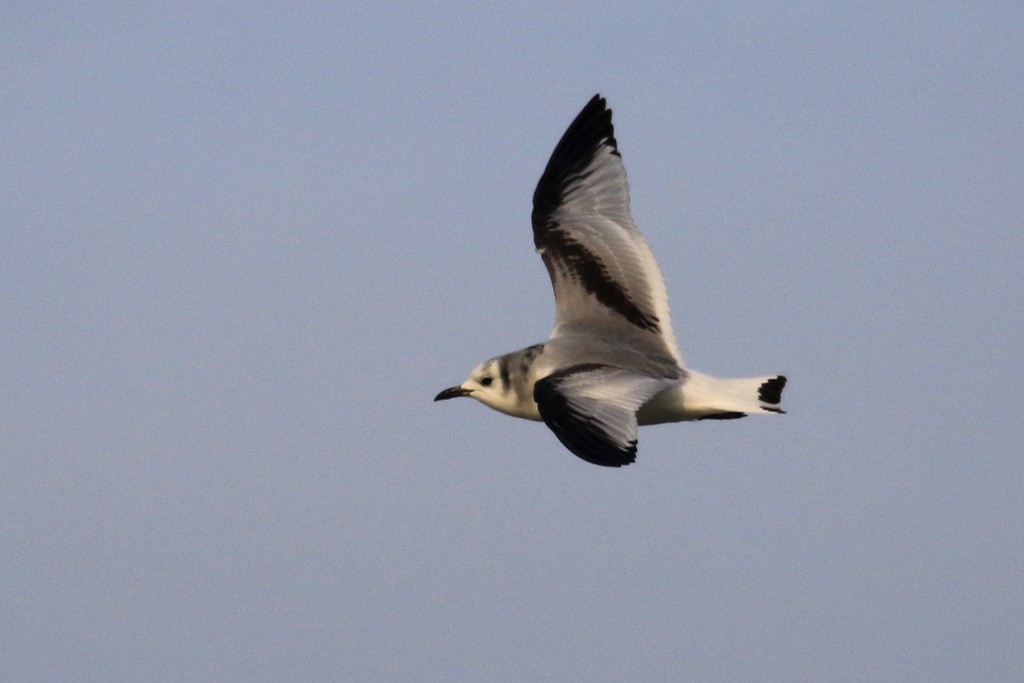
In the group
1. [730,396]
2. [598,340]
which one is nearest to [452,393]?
[598,340]

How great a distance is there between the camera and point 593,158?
13.1 metres

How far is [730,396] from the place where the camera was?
11.1 meters

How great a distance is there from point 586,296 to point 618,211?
0.94 meters

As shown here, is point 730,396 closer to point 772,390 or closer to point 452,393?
point 772,390

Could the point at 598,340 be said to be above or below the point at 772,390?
above

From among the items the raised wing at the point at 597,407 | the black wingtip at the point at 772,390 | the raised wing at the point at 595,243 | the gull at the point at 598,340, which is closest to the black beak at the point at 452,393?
the gull at the point at 598,340

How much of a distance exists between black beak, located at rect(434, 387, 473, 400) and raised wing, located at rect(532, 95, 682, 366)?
892 mm

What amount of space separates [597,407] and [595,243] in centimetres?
285

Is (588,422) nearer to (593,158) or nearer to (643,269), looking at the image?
(643,269)

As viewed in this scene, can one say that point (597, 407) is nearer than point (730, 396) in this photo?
Yes

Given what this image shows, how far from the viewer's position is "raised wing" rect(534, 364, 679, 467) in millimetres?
9203

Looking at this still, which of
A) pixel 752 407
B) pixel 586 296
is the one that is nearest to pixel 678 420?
pixel 752 407

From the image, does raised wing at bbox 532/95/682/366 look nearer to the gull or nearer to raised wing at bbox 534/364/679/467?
the gull

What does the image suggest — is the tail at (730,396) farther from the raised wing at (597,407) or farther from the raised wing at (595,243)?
the raised wing at (595,243)
